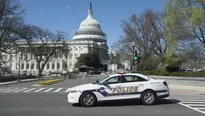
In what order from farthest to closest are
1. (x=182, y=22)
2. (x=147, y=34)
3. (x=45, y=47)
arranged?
(x=45, y=47) < (x=147, y=34) < (x=182, y=22)

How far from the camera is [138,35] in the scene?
186 ft

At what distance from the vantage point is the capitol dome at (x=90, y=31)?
573 ft

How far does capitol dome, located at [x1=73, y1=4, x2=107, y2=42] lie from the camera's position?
17462 centimetres

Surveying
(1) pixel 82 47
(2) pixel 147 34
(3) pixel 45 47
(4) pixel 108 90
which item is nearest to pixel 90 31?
(1) pixel 82 47

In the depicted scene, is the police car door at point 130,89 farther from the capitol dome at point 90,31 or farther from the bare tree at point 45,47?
the capitol dome at point 90,31

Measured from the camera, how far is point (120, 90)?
13.9 m

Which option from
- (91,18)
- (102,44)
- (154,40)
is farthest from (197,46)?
(91,18)

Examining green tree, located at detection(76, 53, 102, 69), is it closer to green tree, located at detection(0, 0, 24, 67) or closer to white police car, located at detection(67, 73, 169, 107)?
green tree, located at detection(0, 0, 24, 67)

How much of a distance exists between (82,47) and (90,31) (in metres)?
18.0

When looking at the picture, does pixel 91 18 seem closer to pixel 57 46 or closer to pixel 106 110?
pixel 57 46

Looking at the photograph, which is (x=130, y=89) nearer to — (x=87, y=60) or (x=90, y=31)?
(x=87, y=60)

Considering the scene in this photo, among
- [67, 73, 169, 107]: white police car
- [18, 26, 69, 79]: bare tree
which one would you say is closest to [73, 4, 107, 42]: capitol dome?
[18, 26, 69, 79]: bare tree

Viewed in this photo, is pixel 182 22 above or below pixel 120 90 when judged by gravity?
above

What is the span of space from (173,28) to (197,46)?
459 centimetres
